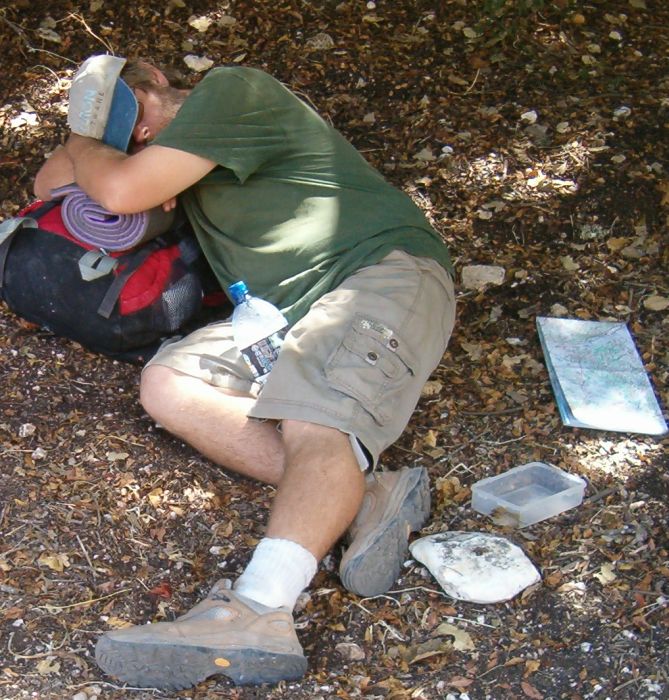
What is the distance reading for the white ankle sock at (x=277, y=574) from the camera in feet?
9.31

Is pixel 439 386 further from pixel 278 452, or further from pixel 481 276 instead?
pixel 278 452

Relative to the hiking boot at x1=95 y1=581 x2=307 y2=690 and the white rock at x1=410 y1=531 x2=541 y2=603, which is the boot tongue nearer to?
the white rock at x1=410 y1=531 x2=541 y2=603

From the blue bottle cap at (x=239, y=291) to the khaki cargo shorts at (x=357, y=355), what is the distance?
3.6 inches

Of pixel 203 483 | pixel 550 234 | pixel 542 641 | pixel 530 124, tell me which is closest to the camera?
pixel 542 641

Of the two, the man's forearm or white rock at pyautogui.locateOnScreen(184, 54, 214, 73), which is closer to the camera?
the man's forearm

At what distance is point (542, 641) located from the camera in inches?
117

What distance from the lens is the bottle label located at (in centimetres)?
346

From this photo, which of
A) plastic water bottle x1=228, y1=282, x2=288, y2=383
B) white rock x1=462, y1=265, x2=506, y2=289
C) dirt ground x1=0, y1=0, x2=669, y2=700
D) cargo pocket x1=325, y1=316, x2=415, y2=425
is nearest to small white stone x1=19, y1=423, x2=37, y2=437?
dirt ground x1=0, y1=0, x2=669, y2=700

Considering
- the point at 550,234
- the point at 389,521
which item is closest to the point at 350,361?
the point at 389,521

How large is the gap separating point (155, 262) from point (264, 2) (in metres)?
2.06

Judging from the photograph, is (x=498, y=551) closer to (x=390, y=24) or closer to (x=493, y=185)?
(x=493, y=185)

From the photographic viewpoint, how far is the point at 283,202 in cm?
361

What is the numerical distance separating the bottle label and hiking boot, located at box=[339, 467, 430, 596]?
471 mm

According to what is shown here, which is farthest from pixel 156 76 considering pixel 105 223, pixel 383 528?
pixel 383 528
